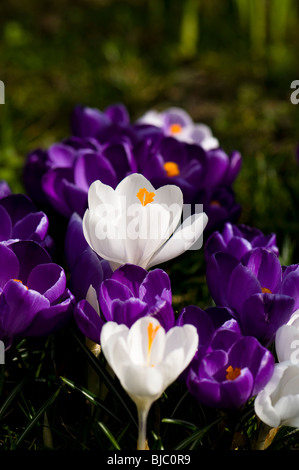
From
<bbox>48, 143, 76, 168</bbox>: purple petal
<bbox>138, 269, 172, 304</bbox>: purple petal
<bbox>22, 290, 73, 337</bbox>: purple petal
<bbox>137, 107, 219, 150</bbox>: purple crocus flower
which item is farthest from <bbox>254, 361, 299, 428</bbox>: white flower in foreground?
<bbox>137, 107, 219, 150</bbox>: purple crocus flower

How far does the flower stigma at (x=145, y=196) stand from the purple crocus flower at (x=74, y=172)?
0.30m

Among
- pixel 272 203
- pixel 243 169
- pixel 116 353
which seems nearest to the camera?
pixel 116 353

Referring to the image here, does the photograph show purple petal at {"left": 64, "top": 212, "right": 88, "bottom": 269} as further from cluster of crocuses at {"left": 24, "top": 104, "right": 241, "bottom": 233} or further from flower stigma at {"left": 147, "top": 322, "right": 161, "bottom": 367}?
flower stigma at {"left": 147, "top": 322, "right": 161, "bottom": 367}

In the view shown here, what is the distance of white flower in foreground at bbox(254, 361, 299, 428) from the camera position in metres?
0.92

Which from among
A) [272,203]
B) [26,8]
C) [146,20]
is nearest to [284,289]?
[272,203]

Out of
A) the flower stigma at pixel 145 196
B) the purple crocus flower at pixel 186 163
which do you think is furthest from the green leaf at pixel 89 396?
the purple crocus flower at pixel 186 163

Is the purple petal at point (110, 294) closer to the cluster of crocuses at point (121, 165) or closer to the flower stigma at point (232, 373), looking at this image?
the flower stigma at point (232, 373)

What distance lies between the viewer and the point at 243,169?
7.93 feet

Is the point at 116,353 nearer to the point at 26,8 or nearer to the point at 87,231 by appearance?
the point at 87,231

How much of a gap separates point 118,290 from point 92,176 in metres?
0.48

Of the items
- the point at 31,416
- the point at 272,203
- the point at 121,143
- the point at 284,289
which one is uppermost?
the point at 121,143

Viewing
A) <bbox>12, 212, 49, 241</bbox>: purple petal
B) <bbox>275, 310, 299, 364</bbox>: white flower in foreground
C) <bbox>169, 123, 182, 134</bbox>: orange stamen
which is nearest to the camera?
<bbox>275, 310, 299, 364</bbox>: white flower in foreground

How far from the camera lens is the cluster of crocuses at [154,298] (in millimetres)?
923

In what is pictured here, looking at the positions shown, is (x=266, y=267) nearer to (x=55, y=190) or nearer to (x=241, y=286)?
(x=241, y=286)
